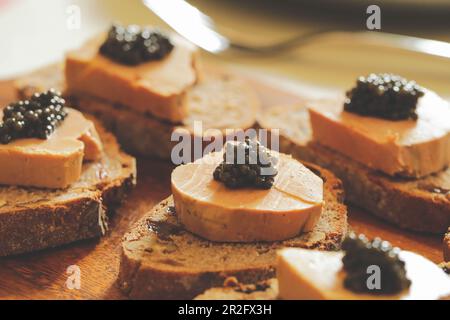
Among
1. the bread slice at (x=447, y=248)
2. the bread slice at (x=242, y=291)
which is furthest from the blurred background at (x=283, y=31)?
the bread slice at (x=242, y=291)

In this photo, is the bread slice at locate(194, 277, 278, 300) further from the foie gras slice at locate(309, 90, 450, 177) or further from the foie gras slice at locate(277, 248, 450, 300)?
the foie gras slice at locate(309, 90, 450, 177)

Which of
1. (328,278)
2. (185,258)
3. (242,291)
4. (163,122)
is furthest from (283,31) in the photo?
(328,278)

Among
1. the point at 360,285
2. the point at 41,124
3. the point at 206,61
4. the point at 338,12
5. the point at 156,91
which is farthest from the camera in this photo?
the point at 338,12

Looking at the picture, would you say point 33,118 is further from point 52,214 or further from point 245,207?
point 245,207

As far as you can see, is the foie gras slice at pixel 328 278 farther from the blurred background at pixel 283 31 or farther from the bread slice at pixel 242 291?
the blurred background at pixel 283 31

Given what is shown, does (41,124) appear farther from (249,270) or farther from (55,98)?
(249,270)

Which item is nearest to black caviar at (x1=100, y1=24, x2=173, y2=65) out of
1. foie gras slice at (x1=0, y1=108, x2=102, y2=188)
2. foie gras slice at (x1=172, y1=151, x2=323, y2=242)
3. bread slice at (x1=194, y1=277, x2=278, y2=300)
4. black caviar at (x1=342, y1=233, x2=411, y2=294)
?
foie gras slice at (x1=0, y1=108, x2=102, y2=188)
